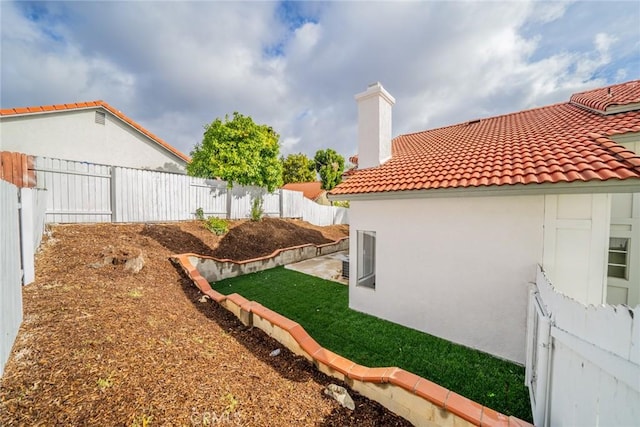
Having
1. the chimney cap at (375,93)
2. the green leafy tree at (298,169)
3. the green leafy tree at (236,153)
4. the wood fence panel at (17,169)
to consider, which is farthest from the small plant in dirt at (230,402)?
the green leafy tree at (298,169)

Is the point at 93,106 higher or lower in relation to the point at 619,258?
higher

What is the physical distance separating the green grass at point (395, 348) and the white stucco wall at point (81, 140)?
12.4m

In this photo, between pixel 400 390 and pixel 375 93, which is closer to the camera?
pixel 400 390

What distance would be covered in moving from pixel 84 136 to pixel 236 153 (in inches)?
337

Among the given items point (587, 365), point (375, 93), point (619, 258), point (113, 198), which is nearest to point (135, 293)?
point (587, 365)

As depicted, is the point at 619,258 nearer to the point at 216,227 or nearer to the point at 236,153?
the point at 216,227

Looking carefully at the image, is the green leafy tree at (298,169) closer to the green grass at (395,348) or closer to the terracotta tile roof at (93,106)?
the terracotta tile roof at (93,106)

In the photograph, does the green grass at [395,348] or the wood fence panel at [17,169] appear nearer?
the green grass at [395,348]

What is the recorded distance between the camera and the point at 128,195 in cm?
913

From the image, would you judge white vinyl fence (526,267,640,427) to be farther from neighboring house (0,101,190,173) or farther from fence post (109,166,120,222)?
neighboring house (0,101,190,173)

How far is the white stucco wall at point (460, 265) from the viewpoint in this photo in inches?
154

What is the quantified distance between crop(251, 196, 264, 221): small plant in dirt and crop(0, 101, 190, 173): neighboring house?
286 inches

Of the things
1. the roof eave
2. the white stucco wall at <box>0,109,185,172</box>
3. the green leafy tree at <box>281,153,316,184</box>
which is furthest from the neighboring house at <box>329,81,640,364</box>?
the green leafy tree at <box>281,153,316,184</box>

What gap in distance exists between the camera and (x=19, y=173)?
702 cm
